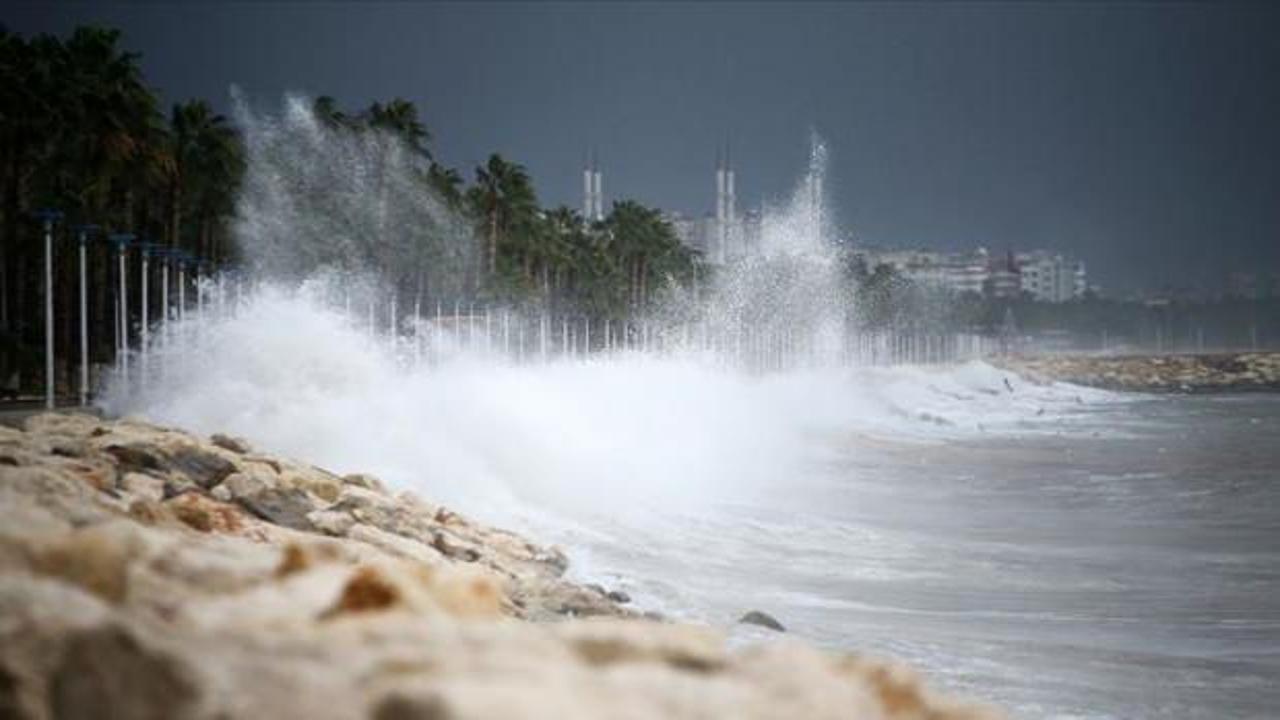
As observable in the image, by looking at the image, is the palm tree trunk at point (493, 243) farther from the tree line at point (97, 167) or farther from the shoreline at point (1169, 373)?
the shoreline at point (1169, 373)

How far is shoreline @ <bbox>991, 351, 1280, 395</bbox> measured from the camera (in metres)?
145

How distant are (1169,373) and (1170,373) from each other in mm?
114

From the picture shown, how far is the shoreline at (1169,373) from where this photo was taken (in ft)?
474

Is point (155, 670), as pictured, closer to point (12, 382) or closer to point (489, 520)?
point (489, 520)

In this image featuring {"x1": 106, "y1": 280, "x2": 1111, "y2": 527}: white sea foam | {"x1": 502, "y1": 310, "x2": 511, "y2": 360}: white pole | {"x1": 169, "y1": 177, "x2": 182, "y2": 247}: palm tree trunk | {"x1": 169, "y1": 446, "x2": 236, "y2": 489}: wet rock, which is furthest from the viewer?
{"x1": 502, "y1": 310, "x2": 511, "y2": 360}: white pole

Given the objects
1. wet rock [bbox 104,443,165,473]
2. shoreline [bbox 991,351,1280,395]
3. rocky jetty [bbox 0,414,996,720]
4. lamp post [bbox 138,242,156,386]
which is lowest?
shoreline [bbox 991,351,1280,395]

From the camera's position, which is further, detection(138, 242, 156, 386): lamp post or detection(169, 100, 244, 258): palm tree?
detection(169, 100, 244, 258): palm tree

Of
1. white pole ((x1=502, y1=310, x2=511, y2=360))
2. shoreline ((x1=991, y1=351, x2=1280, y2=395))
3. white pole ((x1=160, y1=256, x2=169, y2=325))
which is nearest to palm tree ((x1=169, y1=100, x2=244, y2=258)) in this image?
white pole ((x1=160, y1=256, x2=169, y2=325))

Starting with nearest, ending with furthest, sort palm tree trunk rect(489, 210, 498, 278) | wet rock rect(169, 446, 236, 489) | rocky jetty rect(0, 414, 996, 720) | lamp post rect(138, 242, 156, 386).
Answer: rocky jetty rect(0, 414, 996, 720) < wet rock rect(169, 446, 236, 489) < lamp post rect(138, 242, 156, 386) < palm tree trunk rect(489, 210, 498, 278)

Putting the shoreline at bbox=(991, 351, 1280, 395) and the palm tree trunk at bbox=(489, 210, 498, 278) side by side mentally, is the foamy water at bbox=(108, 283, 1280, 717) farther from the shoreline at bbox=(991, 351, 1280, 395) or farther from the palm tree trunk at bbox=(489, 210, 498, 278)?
the shoreline at bbox=(991, 351, 1280, 395)

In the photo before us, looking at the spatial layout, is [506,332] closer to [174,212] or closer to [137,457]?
[174,212]

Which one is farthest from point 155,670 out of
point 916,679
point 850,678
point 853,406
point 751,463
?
point 853,406

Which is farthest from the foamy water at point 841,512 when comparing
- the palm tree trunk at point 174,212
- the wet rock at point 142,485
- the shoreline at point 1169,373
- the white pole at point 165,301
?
the shoreline at point 1169,373

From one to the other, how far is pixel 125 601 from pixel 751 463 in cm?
3276
